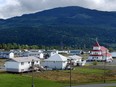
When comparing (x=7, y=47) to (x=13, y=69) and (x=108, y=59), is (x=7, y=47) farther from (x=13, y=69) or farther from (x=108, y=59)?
(x=13, y=69)

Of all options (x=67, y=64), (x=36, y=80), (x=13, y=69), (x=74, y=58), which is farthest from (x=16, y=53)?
(x=36, y=80)

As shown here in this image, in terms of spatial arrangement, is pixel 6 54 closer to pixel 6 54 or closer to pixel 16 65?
pixel 6 54

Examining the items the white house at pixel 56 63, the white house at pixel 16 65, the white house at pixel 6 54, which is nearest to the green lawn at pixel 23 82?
the white house at pixel 16 65

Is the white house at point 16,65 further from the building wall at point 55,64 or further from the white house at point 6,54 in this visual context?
the white house at point 6,54

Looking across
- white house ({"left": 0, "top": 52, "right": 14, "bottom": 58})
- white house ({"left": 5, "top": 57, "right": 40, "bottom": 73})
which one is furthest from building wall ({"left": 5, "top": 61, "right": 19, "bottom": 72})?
white house ({"left": 0, "top": 52, "right": 14, "bottom": 58})

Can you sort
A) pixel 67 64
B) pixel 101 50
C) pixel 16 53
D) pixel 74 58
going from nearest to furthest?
pixel 67 64 < pixel 74 58 < pixel 101 50 < pixel 16 53

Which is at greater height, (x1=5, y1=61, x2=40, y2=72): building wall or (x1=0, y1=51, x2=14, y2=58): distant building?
(x1=0, y1=51, x2=14, y2=58): distant building

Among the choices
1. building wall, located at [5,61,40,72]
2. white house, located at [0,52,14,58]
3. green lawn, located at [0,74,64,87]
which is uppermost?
white house, located at [0,52,14,58]

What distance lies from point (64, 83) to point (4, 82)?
37.7 ft

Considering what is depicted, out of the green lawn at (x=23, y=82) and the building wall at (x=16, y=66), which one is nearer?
the green lawn at (x=23, y=82)

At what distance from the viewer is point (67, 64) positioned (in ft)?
295

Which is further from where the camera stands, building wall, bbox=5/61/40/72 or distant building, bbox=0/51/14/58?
distant building, bbox=0/51/14/58

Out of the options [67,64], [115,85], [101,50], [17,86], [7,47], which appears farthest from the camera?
A: [7,47]

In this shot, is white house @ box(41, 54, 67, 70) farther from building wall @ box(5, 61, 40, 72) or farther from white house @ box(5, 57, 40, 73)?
building wall @ box(5, 61, 40, 72)
